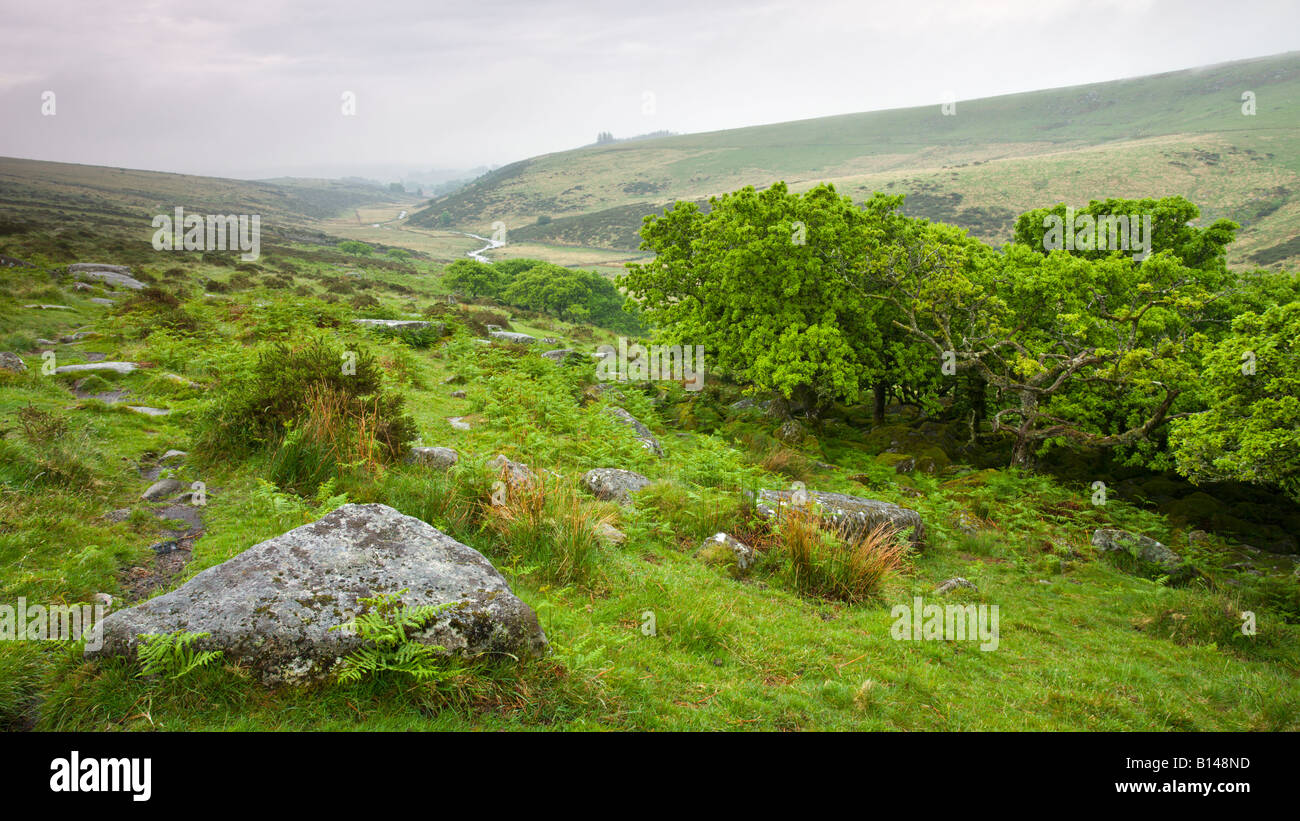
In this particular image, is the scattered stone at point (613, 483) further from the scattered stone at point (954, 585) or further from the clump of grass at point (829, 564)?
the scattered stone at point (954, 585)

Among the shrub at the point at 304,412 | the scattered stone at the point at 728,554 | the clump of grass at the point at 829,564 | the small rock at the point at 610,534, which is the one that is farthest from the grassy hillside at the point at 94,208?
the clump of grass at the point at 829,564

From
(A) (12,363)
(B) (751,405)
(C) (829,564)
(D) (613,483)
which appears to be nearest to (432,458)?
(D) (613,483)

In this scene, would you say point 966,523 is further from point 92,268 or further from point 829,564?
point 92,268

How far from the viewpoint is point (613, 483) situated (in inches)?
407

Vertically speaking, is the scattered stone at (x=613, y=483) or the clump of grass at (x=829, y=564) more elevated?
the scattered stone at (x=613, y=483)

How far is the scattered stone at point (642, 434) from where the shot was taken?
1465 centimetres

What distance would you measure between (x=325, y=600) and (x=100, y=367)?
13495 mm

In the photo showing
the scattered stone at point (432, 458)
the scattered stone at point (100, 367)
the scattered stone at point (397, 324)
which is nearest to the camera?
the scattered stone at point (432, 458)

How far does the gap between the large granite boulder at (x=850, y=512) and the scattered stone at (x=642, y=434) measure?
14.8ft
